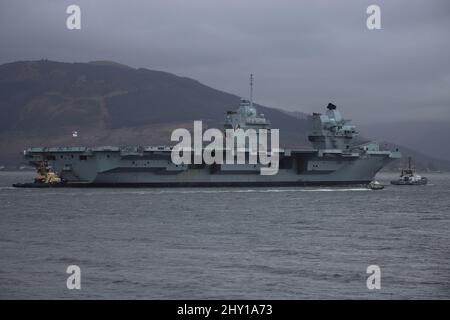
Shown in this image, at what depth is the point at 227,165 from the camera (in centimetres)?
5888

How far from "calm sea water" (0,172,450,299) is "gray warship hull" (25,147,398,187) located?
11379 millimetres

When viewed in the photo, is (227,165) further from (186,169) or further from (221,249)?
(221,249)

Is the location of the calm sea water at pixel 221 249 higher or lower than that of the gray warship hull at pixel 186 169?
lower

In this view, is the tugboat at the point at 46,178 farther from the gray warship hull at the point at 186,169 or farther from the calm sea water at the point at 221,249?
the calm sea water at the point at 221,249

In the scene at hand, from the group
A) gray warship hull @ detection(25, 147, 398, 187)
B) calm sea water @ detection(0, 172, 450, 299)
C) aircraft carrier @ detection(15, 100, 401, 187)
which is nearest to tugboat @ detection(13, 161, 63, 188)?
aircraft carrier @ detection(15, 100, 401, 187)

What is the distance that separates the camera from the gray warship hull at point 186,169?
5534cm

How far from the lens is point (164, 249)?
81.6ft

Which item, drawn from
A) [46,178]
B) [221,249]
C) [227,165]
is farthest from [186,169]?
[221,249]

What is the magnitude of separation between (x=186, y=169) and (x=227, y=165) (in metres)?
3.26

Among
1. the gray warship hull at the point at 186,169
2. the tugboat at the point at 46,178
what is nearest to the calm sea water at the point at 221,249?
the gray warship hull at the point at 186,169

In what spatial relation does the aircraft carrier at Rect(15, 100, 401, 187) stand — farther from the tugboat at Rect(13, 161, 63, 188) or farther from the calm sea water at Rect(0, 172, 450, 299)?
the calm sea water at Rect(0, 172, 450, 299)

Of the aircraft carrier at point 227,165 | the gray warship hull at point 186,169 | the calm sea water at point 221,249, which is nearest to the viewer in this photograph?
the calm sea water at point 221,249

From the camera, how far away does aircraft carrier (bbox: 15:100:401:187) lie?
55.6 m

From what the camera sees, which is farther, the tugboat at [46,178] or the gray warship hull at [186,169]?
the tugboat at [46,178]
